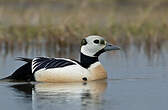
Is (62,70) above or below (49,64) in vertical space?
below

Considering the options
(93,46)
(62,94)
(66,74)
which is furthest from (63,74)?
(62,94)

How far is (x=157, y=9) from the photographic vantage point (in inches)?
1029

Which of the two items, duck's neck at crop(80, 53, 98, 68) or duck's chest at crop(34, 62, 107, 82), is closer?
duck's chest at crop(34, 62, 107, 82)

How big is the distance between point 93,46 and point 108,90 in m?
1.63

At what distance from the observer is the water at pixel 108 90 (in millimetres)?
9508

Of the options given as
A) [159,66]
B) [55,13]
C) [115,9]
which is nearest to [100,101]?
[159,66]

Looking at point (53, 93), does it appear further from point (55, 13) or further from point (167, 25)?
point (55, 13)

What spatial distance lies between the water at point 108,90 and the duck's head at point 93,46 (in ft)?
1.66

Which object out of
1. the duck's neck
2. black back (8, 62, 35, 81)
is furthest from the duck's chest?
the duck's neck

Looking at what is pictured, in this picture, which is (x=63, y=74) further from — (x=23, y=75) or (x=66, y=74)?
(x=23, y=75)

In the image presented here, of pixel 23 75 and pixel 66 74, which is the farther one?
pixel 23 75

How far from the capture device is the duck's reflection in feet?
31.0

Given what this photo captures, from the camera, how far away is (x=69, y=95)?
10391mm

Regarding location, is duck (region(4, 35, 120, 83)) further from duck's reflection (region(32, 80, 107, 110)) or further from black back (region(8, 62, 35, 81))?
duck's reflection (region(32, 80, 107, 110))
